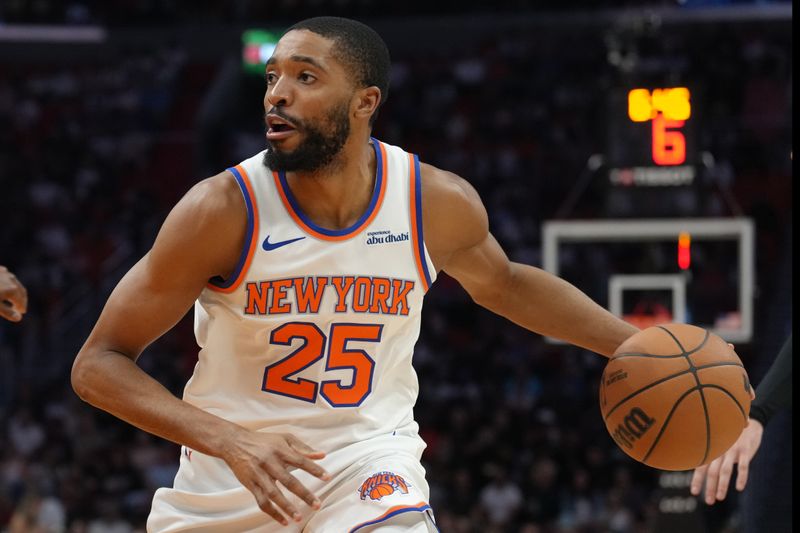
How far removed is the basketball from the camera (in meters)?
3.66

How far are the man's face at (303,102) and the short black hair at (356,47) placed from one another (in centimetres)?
3

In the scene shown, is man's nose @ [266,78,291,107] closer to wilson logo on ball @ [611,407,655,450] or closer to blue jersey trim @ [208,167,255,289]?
blue jersey trim @ [208,167,255,289]

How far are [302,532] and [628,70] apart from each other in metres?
7.08

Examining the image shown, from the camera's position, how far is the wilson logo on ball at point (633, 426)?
12.1 feet

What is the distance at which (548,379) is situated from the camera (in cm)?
1314

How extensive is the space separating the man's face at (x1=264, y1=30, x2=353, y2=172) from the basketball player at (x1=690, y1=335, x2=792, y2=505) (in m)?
1.70

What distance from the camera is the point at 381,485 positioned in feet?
10.9

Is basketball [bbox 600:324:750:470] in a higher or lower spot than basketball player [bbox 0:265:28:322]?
lower

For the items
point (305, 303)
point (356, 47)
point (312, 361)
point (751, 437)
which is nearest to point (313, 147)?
point (356, 47)

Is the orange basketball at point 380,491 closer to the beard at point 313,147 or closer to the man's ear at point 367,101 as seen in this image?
the beard at point 313,147

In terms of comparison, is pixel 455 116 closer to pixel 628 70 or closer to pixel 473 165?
pixel 473 165

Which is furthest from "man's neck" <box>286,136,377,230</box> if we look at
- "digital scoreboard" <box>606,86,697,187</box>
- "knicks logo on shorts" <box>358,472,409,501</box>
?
"digital scoreboard" <box>606,86,697,187</box>

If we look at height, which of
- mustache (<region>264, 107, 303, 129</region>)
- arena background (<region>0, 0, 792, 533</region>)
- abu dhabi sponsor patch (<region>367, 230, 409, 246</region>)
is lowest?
arena background (<region>0, 0, 792, 533</region>)

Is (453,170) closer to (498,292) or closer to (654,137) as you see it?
(654,137)
